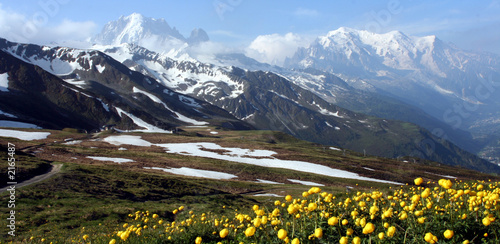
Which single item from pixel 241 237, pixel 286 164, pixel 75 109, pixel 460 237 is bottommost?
pixel 286 164

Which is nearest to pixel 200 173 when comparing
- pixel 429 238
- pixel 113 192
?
pixel 113 192

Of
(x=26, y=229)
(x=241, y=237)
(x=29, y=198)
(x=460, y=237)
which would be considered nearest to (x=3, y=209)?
(x=29, y=198)

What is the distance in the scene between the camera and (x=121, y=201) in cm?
2744

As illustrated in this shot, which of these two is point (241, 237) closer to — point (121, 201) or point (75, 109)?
point (121, 201)

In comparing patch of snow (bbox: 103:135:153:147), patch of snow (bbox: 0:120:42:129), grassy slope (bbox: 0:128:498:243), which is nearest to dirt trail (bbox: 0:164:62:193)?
grassy slope (bbox: 0:128:498:243)

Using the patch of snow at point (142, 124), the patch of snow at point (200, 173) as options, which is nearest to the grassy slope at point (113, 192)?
the patch of snow at point (200, 173)

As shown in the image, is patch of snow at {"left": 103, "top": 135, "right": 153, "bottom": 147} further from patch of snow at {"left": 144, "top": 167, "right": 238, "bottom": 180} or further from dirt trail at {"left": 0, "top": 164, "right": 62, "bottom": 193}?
dirt trail at {"left": 0, "top": 164, "right": 62, "bottom": 193}

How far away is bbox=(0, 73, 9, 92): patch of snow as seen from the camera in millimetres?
152925

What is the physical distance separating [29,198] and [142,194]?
10011mm

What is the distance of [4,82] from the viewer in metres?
163

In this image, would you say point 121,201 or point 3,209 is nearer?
point 3,209

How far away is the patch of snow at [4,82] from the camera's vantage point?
15293 centimetres

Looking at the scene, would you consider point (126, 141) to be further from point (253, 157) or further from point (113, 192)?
point (113, 192)

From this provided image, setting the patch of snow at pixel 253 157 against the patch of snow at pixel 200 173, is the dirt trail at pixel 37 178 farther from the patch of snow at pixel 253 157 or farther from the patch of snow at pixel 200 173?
the patch of snow at pixel 253 157
